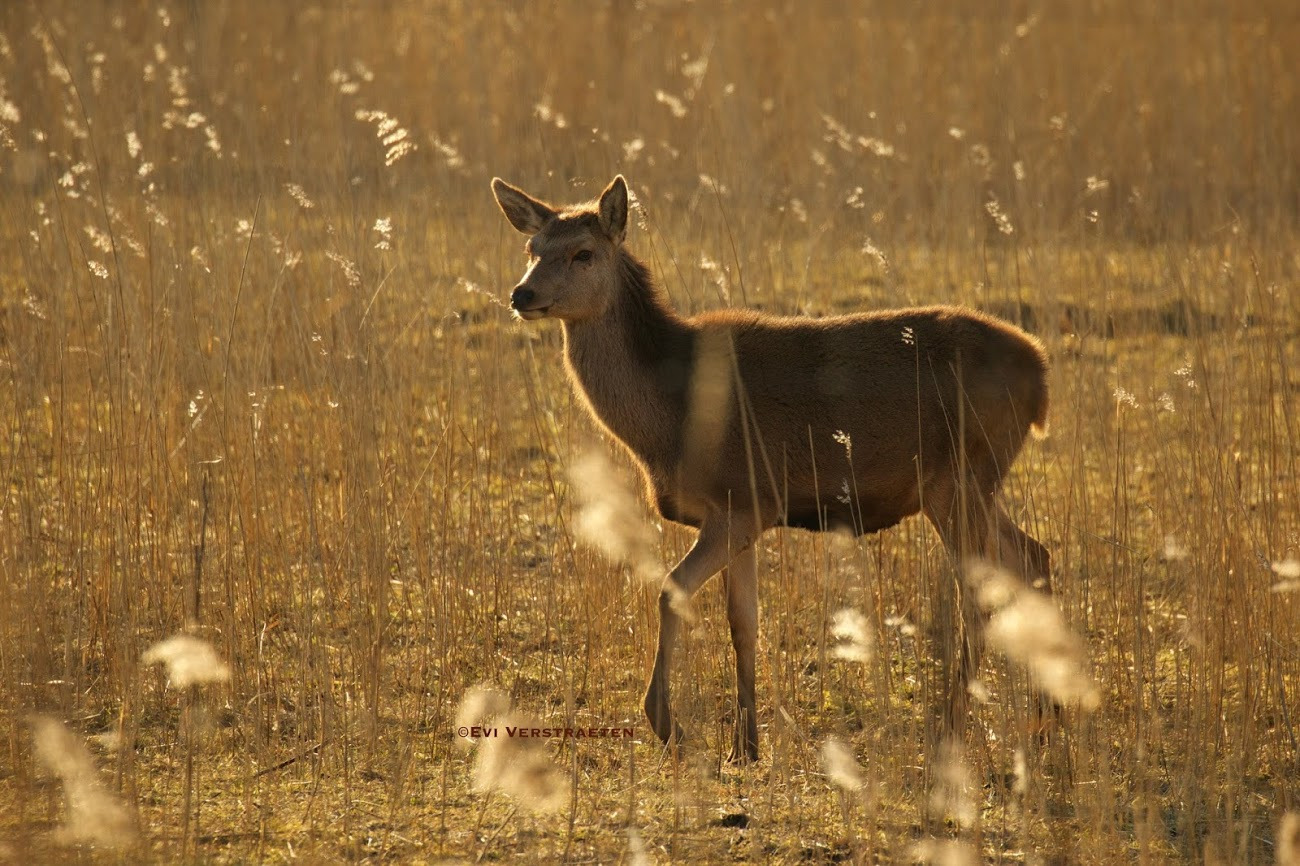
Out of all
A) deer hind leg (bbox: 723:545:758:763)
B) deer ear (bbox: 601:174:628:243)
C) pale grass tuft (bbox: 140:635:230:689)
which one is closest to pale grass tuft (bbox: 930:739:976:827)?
deer hind leg (bbox: 723:545:758:763)

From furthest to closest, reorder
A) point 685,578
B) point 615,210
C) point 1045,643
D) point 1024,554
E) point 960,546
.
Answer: point 615,210 < point 1024,554 < point 960,546 < point 685,578 < point 1045,643

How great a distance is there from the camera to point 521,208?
554 centimetres

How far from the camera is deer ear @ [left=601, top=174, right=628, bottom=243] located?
5273mm

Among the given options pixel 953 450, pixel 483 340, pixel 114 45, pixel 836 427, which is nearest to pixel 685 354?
pixel 836 427

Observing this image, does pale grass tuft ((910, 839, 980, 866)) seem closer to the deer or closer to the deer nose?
the deer

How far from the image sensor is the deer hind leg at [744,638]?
4.88 m

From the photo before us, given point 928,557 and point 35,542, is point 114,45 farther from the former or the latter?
point 928,557

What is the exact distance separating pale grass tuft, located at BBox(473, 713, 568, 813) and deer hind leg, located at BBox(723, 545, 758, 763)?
617mm

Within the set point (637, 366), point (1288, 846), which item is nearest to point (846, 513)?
point (637, 366)

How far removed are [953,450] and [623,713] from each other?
1395mm

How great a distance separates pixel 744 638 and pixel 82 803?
2.23 metres

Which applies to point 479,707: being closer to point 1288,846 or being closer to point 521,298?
point 521,298

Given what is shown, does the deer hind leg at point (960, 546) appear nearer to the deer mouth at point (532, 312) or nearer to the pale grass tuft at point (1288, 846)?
the pale grass tuft at point (1288, 846)

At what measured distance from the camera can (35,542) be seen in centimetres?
524
